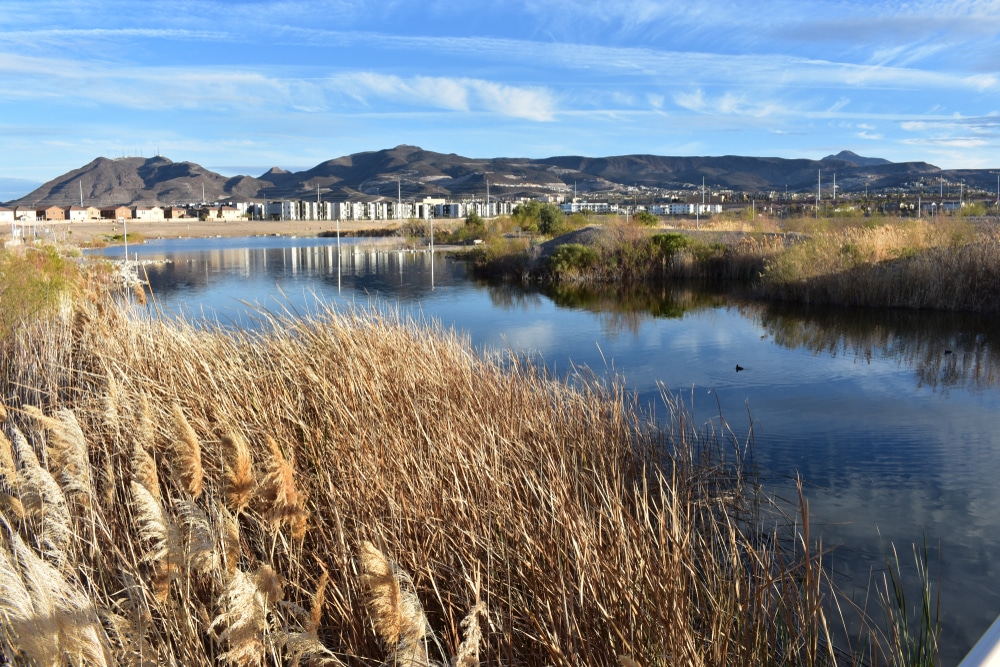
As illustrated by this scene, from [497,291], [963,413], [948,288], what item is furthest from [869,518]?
[497,291]

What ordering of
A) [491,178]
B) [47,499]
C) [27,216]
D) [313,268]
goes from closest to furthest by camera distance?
[47,499]
[313,268]
[27,216]
[491,178]

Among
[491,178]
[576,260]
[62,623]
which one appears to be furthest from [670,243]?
[491,178]

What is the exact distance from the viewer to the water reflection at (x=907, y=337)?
11.2m

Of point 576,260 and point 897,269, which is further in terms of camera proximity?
point 576,260

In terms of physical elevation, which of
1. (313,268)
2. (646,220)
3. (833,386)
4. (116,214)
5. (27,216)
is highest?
(116,214)

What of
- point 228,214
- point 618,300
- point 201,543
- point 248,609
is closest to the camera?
point 248,609

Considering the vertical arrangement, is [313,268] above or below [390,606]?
below

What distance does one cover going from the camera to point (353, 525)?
3.75 metres

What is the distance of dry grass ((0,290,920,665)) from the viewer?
216 cm

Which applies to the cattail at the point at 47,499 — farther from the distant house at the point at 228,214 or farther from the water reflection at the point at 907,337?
the distant house at the point at 228,214

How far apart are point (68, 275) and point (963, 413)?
385 inches

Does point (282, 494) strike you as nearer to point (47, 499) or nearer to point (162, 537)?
point (162, 537)

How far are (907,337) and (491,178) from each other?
11892cm

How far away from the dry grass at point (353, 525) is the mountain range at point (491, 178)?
324 feet
